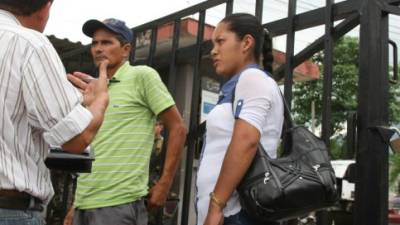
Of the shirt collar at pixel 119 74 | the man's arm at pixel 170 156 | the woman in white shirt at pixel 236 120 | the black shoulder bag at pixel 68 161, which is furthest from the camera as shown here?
the shirt collar at pixel 119 74

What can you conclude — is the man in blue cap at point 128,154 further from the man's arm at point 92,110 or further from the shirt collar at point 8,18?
the shirt collar at point 8,18

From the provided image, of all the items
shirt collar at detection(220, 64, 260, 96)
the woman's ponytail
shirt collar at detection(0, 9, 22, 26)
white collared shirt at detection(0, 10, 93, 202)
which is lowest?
white collared shirt at detection(0, 10, 93, 202)

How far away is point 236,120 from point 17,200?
0.80 metres

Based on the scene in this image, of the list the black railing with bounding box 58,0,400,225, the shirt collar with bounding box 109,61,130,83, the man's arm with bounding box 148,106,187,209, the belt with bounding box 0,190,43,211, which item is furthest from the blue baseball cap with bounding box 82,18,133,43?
the belt with bounding box 0,190,43,211

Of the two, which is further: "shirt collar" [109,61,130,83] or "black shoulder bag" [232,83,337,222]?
"shirt collar" [109,61,130,83]

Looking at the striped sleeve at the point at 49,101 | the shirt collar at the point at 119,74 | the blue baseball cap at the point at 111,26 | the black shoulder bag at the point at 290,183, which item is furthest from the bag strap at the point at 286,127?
the blue baseball cap at the point at 111,26

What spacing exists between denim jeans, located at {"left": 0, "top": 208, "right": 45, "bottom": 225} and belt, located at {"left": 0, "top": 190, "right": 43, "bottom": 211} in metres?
0.01

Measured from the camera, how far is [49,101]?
1547 millimetres

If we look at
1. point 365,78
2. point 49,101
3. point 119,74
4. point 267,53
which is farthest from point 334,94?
point 49,101

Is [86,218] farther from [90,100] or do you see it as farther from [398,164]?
[398,164]

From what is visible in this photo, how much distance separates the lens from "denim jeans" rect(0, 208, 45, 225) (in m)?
1.50

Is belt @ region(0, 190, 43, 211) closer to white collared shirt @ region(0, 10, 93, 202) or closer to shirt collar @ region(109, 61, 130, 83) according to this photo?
white collared shirt @ region(0, 10, 93, 202)

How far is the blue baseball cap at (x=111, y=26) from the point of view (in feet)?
9.75

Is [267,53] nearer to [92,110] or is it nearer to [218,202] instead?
[218,202]
